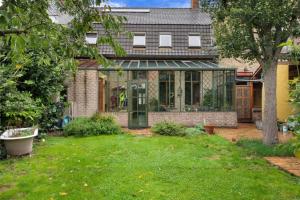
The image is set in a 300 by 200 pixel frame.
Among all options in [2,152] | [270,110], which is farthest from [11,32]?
[270,110]

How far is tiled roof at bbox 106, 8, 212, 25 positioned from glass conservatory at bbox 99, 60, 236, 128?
229 inches

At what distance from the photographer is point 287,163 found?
23.8ft

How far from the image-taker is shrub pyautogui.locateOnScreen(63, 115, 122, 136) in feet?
38.7

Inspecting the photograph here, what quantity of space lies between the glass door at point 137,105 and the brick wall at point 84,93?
171cm

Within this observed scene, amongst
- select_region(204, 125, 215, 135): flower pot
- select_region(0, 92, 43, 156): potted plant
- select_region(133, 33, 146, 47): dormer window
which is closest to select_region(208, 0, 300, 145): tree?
select_region(204, 125, 215, 135): flower pot

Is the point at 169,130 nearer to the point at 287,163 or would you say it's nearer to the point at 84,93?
the point at 84,93

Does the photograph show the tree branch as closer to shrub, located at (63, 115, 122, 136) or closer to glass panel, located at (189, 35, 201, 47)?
shrub, located at (63, 115, 122, 136)

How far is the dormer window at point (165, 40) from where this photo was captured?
61.3 feet

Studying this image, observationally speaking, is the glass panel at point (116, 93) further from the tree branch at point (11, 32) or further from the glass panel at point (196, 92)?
the tree branch at point (11, 32)

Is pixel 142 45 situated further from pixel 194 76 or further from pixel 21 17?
pixel 21 17

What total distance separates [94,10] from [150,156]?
5.94m

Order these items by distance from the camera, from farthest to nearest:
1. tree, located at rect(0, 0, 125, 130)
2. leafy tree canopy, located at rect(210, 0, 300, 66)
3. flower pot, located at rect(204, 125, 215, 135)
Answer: flower pot, located at rect(204, 125, 215, 135), leafy tree canopy, located at rect(210, 0, 300, 66), tree, located at rect(0, 0, 125, 130)

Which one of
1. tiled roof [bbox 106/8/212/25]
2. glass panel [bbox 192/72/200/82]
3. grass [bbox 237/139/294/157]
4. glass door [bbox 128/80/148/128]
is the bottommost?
grass [bbox 237/139/294/157]

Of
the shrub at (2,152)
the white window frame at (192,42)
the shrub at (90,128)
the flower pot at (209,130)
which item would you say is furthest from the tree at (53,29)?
the white window frame at (192,42)
